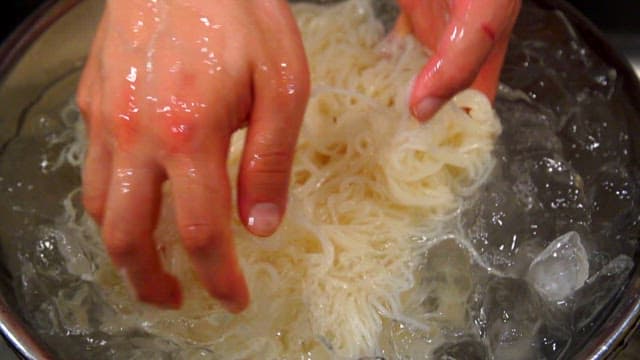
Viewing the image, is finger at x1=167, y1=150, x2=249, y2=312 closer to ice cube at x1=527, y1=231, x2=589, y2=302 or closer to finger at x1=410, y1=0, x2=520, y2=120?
finger at x1=410, y1=0, x2=520, y2=120

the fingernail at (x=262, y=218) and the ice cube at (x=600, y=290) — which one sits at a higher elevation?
the fingernail at (x=262, y=218)

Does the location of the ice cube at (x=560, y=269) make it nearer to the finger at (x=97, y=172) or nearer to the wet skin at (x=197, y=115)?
the wet skin at (x=197, y=115)

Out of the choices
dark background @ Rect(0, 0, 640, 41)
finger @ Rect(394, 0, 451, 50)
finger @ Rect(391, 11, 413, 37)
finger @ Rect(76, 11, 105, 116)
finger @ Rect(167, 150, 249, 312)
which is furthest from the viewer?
dark background @ Rect(0, 0, 640, 41)

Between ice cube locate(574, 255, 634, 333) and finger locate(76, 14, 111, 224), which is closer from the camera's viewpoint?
finger locate(76, 14, 111, 224)


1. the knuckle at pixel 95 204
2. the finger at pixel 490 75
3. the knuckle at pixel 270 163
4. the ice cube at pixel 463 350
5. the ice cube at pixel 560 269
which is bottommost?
the ice cube at pixel 463 350

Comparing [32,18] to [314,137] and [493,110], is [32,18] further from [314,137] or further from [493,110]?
[493,110]

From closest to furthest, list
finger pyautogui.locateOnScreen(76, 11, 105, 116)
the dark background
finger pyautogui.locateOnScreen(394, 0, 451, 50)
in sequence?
finger pyautogui.locateOnScreen(76, 11, 105, 116), finger pyautogui.locateOnScreen(394, 0, 451, 50), the dark background

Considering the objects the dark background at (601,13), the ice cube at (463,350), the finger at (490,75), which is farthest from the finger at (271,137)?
the dark background at (601,13)

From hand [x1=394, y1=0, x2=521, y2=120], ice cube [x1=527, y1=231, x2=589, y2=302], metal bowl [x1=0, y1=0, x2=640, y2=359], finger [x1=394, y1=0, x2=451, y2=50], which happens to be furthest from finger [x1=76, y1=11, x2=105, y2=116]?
ice cube [x1=527, y1=231, x2=589, y2=302]
